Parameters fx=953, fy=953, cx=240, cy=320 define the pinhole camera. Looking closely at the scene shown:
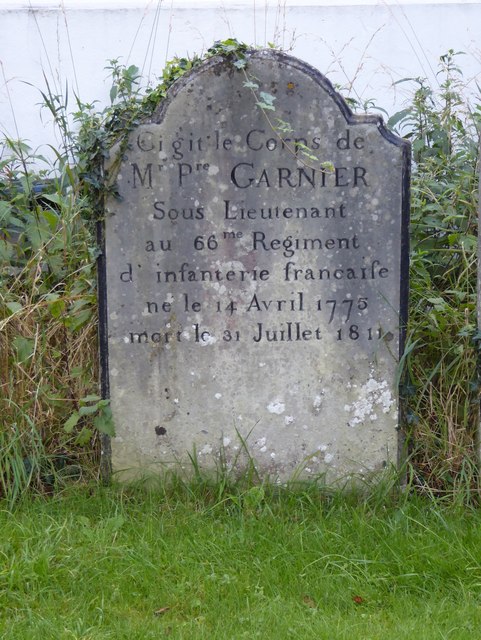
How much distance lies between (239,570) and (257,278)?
111cm

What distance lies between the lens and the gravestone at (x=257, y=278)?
356cm

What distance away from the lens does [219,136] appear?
3.57 metres

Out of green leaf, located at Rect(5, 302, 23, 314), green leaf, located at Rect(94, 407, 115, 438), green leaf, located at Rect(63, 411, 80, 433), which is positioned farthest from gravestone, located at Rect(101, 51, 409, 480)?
green leaf, located at Rect(5, 302, 23, 314)

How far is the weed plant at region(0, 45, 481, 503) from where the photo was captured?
11.9 ft

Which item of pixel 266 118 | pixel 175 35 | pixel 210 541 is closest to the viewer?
pixel 210 541

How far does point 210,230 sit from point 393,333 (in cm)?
80

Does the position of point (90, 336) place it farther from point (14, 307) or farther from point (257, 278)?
point (257, 278)

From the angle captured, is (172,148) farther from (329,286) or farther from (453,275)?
(453,275)

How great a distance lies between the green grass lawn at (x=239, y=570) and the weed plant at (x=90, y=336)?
24 centimetres

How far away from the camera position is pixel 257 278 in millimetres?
3617

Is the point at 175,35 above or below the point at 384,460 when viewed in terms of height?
above

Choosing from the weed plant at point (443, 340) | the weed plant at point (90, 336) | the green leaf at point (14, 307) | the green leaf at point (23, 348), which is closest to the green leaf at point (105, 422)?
the weed plant at point (90, 336)

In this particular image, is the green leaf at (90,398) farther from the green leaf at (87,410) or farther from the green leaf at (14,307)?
the green leaf at (14,307)

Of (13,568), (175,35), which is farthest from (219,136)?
(175,35)
